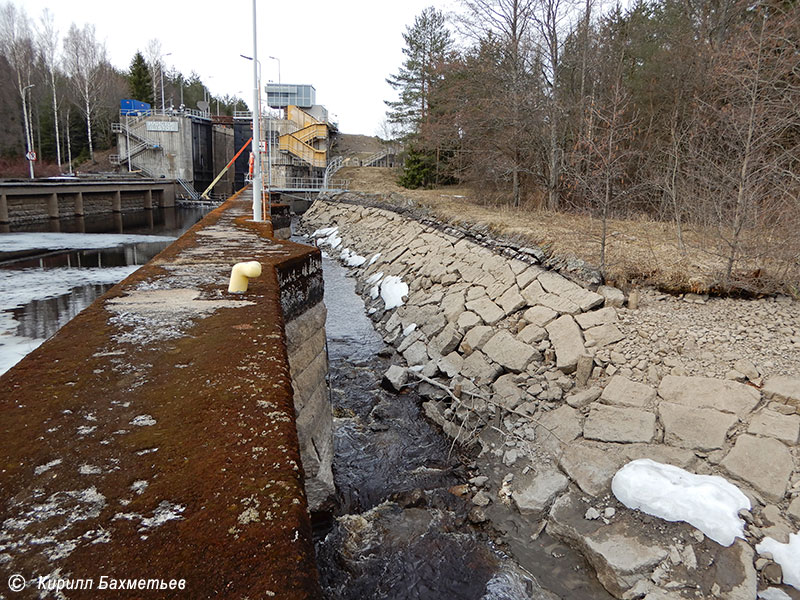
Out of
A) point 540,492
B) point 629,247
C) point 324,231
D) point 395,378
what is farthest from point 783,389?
point 324,231

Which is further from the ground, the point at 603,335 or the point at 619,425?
the point at 603,335

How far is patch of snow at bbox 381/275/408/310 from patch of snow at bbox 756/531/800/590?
904cm

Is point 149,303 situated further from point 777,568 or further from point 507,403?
point 777,568

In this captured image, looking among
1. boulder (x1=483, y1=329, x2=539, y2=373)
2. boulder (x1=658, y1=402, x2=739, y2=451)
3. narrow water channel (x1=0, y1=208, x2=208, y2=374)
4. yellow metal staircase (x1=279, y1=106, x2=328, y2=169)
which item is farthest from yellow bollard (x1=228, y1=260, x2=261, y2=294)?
yellow metal staircase (x1=279, y1=106, x2=328, y2=169)

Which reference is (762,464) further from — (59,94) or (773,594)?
(59,94)

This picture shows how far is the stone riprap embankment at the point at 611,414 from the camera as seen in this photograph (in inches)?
167

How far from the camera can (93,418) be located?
2.43m

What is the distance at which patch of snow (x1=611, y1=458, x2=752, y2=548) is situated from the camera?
4297mm

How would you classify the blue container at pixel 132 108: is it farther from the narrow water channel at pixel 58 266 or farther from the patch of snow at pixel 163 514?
the patch of snow at pixel 163 514

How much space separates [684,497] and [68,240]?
1004 inches

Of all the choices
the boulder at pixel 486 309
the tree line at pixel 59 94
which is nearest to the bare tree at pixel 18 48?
the tree line at pixel 59 94

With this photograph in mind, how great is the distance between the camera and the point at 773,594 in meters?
3.82

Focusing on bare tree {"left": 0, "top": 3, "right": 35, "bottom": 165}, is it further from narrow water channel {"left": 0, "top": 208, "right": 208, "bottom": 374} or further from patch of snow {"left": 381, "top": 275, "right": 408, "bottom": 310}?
patch of snow {"left": 381, "top": 275, "right": 408, "bottom": 310}

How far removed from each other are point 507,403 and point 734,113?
265 inches
